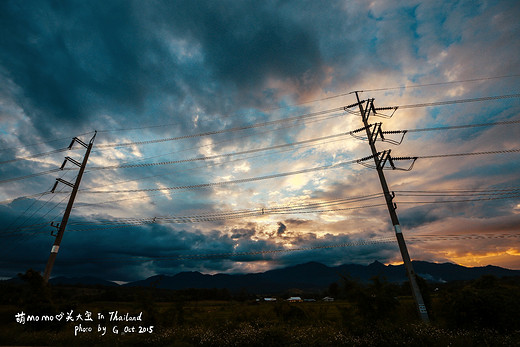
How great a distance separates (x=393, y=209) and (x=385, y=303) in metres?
7.48

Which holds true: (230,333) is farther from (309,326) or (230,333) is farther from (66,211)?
(66,211)

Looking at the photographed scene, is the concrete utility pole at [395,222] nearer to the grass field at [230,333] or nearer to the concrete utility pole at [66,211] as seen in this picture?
the grass field at [230,333]

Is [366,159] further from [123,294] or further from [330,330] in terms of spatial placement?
[123,294]

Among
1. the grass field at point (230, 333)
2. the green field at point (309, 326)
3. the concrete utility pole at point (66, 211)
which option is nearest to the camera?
the grass field at point (230, 333)

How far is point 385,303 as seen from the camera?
1844 cm

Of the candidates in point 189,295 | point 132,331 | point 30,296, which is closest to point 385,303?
point 189,295

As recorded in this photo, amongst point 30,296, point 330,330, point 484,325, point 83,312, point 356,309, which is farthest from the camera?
point 83,312

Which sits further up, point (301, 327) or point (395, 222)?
point (395, 222)

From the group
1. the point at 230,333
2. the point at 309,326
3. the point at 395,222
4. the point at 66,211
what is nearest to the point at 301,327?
the point at 309,326

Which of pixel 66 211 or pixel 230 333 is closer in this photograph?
pixel 230 333

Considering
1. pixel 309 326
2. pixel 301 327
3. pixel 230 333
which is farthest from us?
pixel 301 327

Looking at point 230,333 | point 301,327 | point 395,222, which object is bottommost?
point 301,327

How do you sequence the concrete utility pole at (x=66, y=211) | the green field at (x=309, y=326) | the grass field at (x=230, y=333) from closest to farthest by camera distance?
the grass field at (x=230, y=333) → the green field at (x=309, y=326) → the concrete utility pole at (x=66, y=211)

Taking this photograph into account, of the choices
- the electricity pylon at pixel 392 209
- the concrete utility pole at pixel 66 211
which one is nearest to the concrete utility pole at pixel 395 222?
the electricity pylon at pixel 392 209
